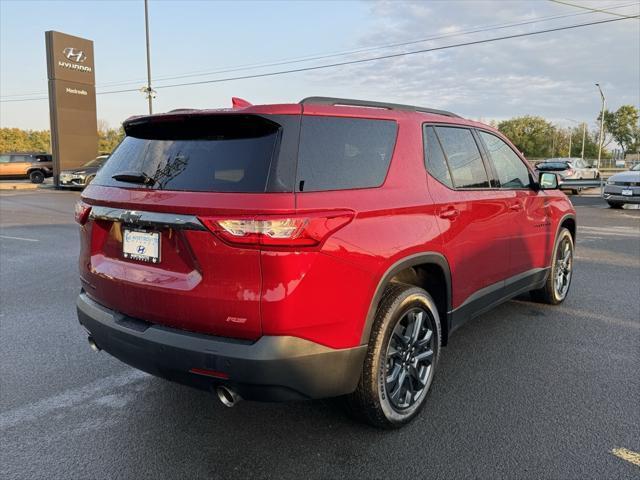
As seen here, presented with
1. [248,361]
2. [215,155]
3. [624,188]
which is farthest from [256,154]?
[624,188]

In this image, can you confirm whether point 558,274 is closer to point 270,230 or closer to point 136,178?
point 270,230

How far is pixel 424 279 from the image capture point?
3457mm

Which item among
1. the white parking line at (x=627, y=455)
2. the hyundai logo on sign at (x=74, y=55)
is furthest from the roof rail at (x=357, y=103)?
the hyundai logo on sign at (x=74, y=55)

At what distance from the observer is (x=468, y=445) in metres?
2.87

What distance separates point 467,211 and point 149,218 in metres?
2.11

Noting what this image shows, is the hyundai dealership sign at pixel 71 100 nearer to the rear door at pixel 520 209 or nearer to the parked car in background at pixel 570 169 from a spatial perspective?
the parked car in background at pixel 570 169

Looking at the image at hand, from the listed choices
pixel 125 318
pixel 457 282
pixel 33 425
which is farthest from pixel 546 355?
pixel 33 425

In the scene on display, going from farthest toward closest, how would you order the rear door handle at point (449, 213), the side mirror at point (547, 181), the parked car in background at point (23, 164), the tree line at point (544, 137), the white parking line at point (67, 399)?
the tree line at point (544, 137) < the parked car in background at point (23, 164) < the side mirror at point (547, 181) < the rear door handle at point (449, 213) < the white parking line at point (67, 399)

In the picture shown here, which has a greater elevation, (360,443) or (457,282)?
(457,282)

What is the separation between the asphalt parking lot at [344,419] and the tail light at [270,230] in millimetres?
1196

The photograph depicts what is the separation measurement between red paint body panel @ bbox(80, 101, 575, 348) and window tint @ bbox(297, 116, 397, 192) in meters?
0.05

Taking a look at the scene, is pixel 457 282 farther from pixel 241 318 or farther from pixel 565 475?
pixel 241 318

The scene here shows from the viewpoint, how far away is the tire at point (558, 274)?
5.34 m

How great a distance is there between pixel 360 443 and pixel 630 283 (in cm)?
516
